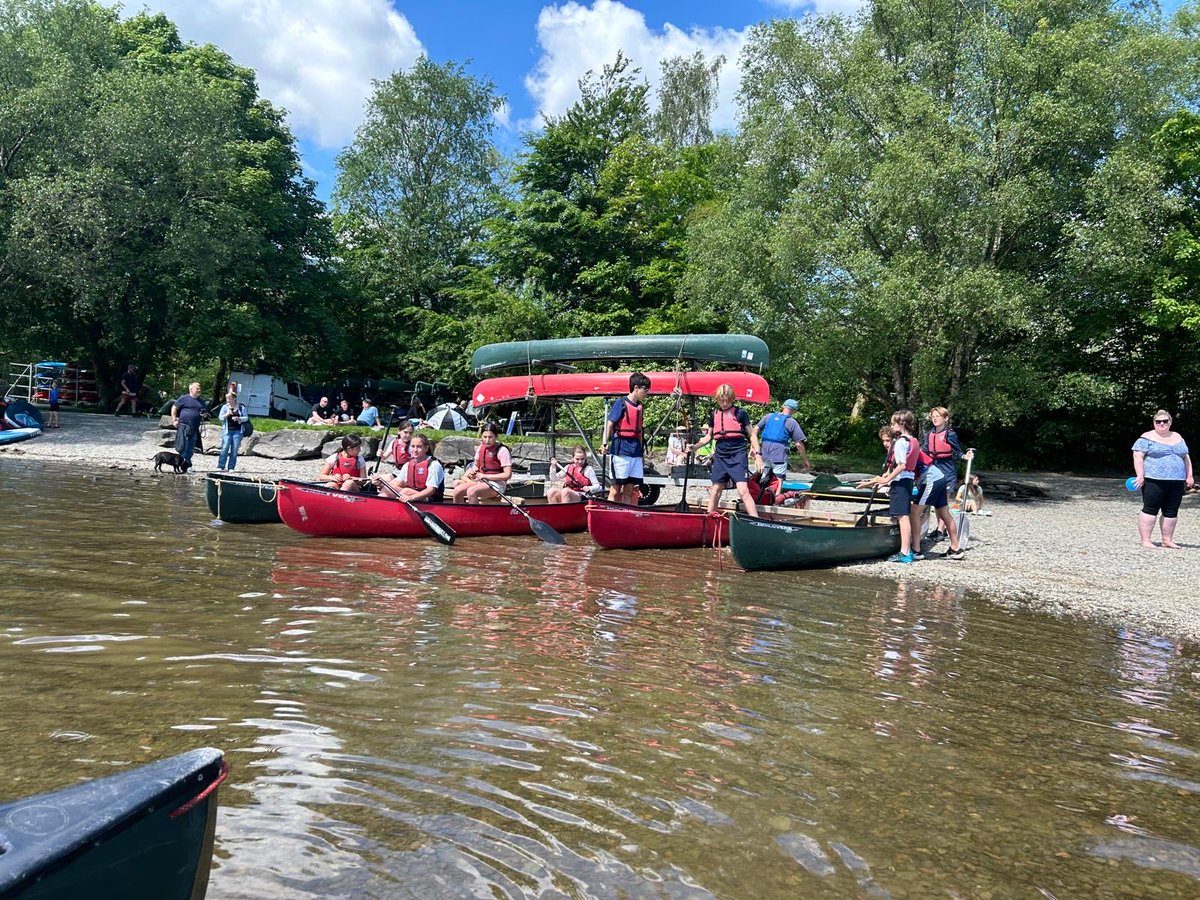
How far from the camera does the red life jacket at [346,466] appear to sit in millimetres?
11570

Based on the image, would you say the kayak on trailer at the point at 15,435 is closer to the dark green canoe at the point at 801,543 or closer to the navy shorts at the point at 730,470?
the navy shorts at the point at 730,470

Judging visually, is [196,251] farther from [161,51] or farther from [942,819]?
[942,819]

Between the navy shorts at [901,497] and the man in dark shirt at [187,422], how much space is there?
1296 centimetres

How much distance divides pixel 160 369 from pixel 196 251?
36.1ft

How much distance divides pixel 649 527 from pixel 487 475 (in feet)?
9.35

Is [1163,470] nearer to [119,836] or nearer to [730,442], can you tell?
[730,442]

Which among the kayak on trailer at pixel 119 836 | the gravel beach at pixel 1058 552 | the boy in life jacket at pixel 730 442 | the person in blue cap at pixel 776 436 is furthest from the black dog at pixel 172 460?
the kayak on trailer at pixel 119 836

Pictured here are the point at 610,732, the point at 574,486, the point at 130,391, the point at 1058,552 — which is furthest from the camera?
the point at 130,391

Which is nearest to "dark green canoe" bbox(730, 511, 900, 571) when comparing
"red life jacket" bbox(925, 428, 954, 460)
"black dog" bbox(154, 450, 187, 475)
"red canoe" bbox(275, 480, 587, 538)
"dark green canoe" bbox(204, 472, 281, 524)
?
"red life jacket" bbox(925, 428, 954, 460)

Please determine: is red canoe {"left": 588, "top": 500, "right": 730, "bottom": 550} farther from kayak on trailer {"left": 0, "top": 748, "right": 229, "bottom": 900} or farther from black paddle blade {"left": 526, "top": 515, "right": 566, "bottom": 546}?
kayak on trailer {"left": 0, "top": 748, "right": 229, "bottom": 900}

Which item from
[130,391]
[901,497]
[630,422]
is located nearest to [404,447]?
[630,422]

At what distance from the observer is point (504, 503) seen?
38.1ft

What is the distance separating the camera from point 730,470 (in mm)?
10000

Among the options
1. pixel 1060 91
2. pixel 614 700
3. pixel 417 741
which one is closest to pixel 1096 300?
pixel 1060 91
